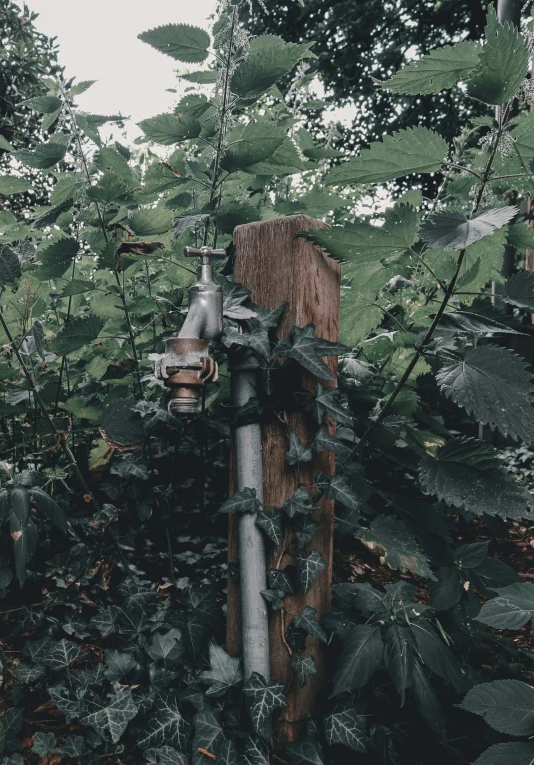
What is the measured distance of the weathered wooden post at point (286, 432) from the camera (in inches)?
62.7

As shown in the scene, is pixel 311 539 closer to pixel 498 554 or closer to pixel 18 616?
pixel 18 616

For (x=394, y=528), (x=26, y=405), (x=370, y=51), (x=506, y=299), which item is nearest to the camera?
(x=506, y=299)

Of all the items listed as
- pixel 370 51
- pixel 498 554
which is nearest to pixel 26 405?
pixel 498 554

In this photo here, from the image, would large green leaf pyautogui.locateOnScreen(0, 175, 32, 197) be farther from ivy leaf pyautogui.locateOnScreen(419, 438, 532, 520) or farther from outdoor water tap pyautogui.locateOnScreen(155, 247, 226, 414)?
ivy leaf pyautogui.locateOnScreen(419, 438, 532, 520)

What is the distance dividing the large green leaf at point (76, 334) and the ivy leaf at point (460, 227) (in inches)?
44.5

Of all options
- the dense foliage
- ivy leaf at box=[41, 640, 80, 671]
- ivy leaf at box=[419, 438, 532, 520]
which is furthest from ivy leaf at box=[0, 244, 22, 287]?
ivy leaf at box=[419, 438, 532, 520]

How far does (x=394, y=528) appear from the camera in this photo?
5.38ft

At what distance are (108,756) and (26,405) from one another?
1.29m

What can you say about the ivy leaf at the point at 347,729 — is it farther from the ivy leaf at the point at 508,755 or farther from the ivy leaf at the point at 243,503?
the ivy leaf at the point at 243,503

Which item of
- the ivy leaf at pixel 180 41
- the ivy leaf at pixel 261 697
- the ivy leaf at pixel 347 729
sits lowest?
Answer: the ivy leaf at pixel 347 729

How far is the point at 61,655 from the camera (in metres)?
1.74

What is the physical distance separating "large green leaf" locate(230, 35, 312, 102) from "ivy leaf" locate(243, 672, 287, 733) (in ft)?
5.54

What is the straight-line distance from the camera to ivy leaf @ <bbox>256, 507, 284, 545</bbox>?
1.56 meters

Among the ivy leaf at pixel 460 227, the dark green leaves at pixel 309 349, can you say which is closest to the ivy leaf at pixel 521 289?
the ivy leaf at pixel 460 227
